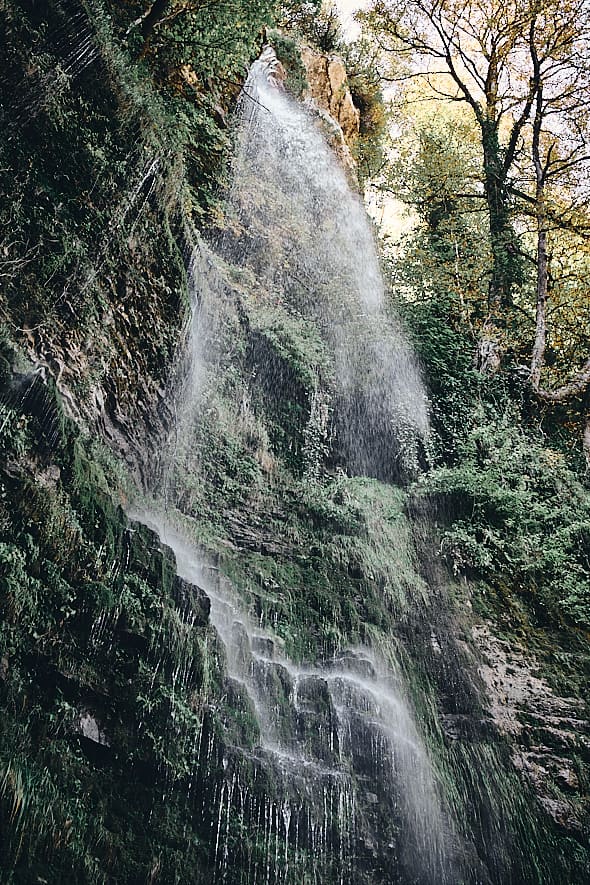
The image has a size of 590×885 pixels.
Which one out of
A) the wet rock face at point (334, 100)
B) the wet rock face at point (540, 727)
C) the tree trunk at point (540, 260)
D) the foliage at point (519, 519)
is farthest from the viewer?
the wet rock face at point (334, 100)

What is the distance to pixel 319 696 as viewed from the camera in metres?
6.43

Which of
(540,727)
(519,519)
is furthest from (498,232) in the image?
(540,727)

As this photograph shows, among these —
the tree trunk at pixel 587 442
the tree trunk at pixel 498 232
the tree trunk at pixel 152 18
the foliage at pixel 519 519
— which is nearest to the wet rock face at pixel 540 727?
the foliage at pixel 519 519

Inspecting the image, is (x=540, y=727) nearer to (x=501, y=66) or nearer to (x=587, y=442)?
(x=587, y=442)

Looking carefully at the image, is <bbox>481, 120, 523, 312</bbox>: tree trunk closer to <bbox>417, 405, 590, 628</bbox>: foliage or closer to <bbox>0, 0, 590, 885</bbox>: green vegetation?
<bbox>0, 0, 590, 885</bbox>: green vegetation

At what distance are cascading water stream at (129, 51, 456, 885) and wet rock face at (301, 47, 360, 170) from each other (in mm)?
2852

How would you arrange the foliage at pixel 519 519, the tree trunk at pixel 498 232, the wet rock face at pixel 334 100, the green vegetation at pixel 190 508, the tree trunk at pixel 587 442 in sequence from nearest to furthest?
the green vegetation at pixel 190 508, the foliage at pixel 519 519, the tree trunk at pixel 587 442, the tree trunk at pixel 498 232, the wet rock face at pixel 334 100

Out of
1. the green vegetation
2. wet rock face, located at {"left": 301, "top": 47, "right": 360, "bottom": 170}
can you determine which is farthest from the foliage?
wet rock face, located at {"left": 301, "top": 47, "right": 360, "bottom": 170}

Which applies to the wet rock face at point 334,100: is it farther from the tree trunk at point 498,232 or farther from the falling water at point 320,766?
the falling water at point 320,766

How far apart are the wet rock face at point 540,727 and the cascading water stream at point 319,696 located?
1258 mm

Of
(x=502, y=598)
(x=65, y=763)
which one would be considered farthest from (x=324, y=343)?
(x=65, y=763)

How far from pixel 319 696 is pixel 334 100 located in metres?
14.2

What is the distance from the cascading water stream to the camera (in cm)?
518

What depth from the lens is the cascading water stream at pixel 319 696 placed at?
518cm
